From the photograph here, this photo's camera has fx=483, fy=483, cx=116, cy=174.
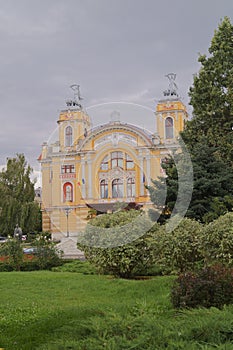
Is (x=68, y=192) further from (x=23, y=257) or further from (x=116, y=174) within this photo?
(x=23, y=257)

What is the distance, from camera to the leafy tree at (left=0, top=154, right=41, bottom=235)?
112 ft

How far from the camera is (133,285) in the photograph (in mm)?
9430

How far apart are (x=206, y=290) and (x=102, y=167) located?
12.0m

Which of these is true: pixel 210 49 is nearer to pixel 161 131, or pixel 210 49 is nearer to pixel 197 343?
pixel 161 131

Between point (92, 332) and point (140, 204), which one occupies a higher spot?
point (140, 204)

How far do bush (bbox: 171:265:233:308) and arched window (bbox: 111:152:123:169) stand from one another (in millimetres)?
10077

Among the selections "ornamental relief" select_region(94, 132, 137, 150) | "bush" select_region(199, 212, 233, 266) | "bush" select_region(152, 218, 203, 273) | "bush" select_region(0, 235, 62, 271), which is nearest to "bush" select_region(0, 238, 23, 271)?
"bush" select_region(0, 235, 62, 271)

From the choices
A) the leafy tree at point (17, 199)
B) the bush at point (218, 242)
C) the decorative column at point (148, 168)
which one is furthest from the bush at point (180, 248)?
the leafy tree at point (17, 199)

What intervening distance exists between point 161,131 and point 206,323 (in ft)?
45.7

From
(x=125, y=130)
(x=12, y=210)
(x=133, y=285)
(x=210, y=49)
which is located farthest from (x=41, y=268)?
(x=12, y=210)

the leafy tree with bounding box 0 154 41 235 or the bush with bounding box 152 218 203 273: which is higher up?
the leafy tree with bounding box 0 154 41 235

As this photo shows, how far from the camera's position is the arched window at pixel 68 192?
18.2 meters

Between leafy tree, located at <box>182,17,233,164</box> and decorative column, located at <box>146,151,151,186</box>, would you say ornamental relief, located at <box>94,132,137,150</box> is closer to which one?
decorative column, located at <box>146,151,151,186</box>

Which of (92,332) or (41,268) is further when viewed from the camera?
(41,268)
